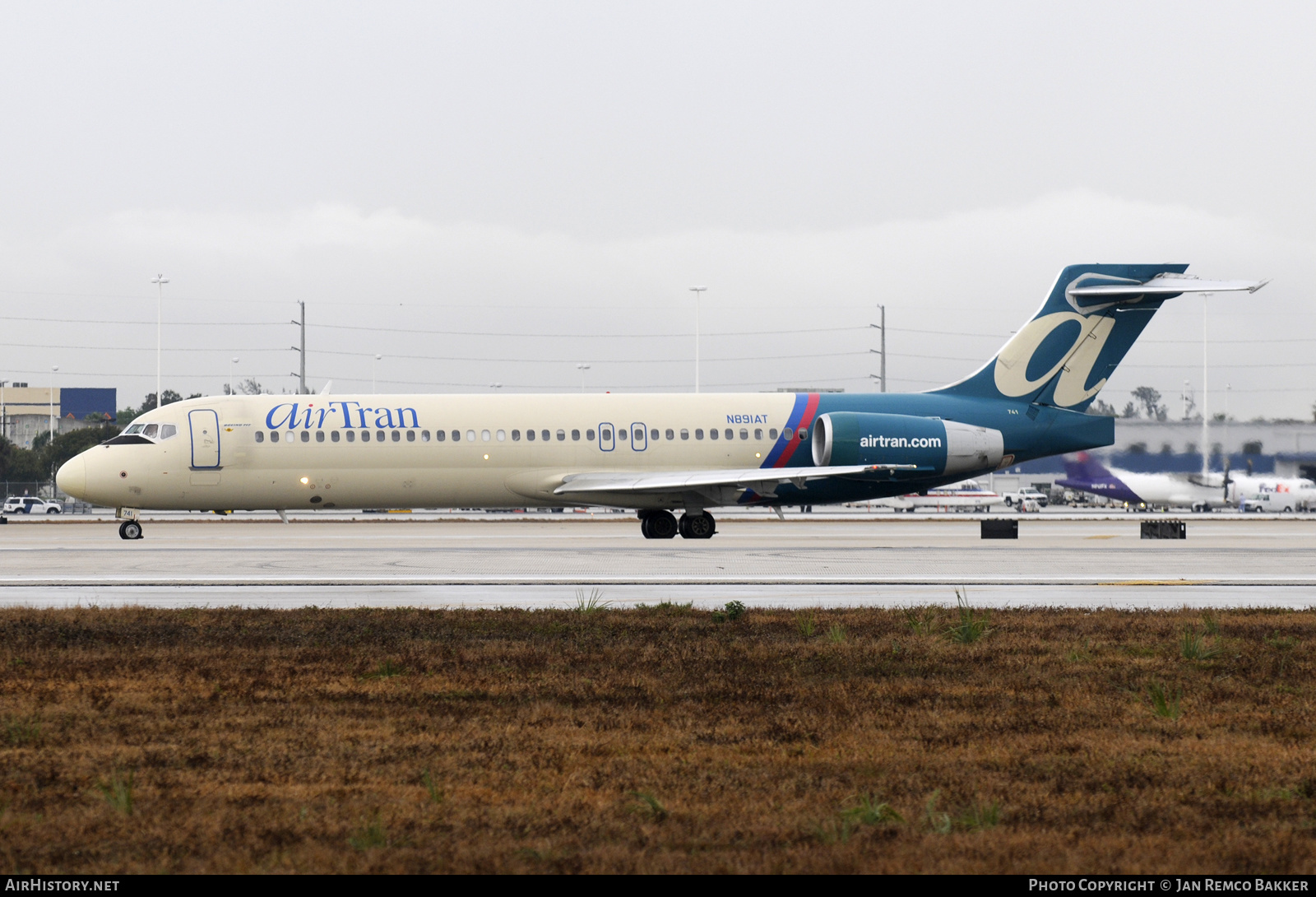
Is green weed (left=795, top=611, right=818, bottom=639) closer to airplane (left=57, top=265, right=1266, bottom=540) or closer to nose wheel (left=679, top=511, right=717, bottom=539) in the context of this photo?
airplane (left=57, top=265, right=1266, bottom=540)

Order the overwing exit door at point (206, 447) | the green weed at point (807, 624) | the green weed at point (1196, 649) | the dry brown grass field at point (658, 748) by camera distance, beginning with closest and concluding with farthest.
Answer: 1. the dry brown grass field at point (658, 748)
2. the green weed at point (1196, 649)
3. the green weed at point (807, 624)
4. the overwing exit door at point (206, 447)

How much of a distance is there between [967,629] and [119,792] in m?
9.09

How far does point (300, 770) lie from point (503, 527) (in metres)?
34.7

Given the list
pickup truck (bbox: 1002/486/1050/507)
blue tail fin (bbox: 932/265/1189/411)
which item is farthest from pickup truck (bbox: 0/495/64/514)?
blue tail fin (bbox: 932/265/1189/411)

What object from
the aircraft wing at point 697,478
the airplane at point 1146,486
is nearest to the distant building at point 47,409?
the airplane at point 1146,486

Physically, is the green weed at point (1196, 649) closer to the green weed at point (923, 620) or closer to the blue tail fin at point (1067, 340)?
the green weed at point (923, 620)

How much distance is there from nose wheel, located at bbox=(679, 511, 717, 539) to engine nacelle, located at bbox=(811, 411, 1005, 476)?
363cm

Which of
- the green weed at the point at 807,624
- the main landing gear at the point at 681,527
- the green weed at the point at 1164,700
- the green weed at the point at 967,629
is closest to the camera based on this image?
the green weed at the point at 1164,700

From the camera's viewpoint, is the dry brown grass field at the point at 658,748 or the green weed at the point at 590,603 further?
the green weed at the point at 590,603

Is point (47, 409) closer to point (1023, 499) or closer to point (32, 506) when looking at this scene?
point (32, 506)

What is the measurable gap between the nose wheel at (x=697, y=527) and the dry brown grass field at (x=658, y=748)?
2079cm

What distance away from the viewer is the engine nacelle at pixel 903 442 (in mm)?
35844

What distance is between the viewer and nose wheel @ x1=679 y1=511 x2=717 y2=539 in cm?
3522
